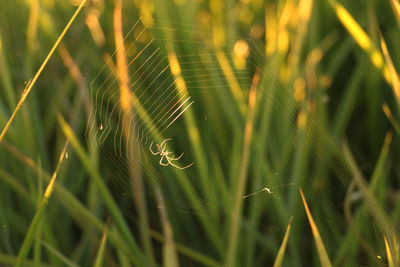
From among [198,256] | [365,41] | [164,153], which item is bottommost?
[198,256]

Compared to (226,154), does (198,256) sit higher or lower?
lower

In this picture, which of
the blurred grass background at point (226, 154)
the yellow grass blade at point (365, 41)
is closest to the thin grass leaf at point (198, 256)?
the blurred grass background at point (226, 154)

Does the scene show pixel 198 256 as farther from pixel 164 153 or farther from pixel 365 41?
pixel 365 41

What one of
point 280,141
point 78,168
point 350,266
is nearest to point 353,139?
point 280,141

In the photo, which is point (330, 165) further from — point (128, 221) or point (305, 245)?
point (128, 221)

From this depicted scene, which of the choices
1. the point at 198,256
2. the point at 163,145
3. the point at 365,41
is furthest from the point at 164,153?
the point at 365,41

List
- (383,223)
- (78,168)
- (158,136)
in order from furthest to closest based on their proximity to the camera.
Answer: (78,168) → (158,136) → (383,223)

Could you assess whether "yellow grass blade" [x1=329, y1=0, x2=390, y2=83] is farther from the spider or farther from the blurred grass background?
the spider

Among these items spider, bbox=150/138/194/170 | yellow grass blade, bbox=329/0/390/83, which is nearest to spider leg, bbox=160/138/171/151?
spider, bbox=150/138/194/170

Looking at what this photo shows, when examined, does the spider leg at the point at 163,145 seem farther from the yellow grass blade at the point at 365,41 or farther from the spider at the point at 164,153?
the yellow grass blade at the point at 365,41
